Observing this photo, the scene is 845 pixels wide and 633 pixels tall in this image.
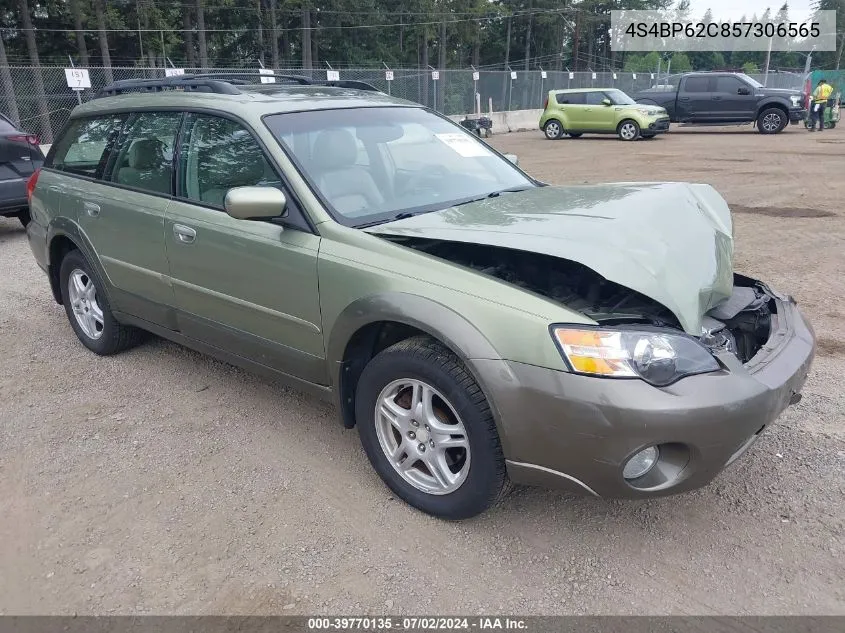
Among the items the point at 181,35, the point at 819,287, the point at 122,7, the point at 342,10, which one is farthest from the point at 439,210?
the point at 342,10

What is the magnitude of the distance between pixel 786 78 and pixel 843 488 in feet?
157

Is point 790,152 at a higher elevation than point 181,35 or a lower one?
lower

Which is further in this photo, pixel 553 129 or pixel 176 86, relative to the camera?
pixel 553 129

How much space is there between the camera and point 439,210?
3199 mm

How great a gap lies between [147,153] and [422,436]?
247 centimetres

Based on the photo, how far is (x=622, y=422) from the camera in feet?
7.22

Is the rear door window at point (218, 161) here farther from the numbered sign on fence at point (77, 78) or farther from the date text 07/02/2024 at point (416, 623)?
the numbered sign on fence at point (77, 78)

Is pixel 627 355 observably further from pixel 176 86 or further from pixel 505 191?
pixel 176 86

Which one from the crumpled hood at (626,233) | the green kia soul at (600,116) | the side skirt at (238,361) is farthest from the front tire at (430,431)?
the green kia soul at (600,116)

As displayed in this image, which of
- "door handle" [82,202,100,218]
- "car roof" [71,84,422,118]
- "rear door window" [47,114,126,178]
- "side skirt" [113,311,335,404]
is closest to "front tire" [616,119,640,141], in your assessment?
"car roof" [71,84,422,118]

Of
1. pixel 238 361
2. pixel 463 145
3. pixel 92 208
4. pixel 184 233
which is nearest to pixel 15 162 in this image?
pixel 92 208

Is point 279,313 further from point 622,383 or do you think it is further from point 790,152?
point 790,152

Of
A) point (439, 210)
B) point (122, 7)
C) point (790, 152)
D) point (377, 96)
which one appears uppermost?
point (122, 7)

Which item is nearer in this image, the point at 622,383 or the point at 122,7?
the point at 622,383
